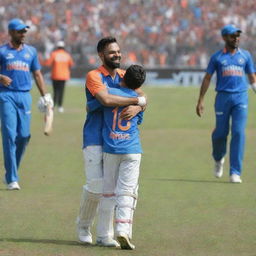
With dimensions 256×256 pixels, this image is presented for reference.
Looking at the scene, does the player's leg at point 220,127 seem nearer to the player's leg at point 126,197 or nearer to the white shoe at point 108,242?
the player's leg at point 126,197

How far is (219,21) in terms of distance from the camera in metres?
41.5

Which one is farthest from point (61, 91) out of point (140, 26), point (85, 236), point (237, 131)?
point (85, 236)

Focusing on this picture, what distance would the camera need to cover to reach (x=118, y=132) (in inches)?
321

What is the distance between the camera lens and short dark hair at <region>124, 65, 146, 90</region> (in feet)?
26.3

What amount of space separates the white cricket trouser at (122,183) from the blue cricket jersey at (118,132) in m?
0.06

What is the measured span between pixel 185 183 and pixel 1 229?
431 cm

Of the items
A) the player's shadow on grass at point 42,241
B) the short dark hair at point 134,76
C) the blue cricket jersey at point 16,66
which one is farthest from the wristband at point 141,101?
the blue cricket jersey at point 16,66

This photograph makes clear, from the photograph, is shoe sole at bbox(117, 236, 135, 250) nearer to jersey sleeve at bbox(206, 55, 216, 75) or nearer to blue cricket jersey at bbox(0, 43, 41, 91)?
blue cricket jersey at bbox(0, 43, 41, 91)

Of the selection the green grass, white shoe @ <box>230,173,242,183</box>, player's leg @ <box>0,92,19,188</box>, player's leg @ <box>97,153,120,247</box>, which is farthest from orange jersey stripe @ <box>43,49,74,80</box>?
player's leg @ <box>97,153,120,247</box>

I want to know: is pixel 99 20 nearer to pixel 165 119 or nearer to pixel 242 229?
pixel 165 119

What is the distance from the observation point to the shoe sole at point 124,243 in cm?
793

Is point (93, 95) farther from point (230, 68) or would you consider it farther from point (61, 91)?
point (61, 91)

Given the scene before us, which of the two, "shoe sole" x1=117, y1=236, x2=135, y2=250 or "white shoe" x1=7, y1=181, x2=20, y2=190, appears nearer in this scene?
"shoe sole" x1=117, y1=236, x2=135, y2=250

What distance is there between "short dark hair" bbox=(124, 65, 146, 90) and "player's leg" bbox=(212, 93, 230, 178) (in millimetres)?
5062
